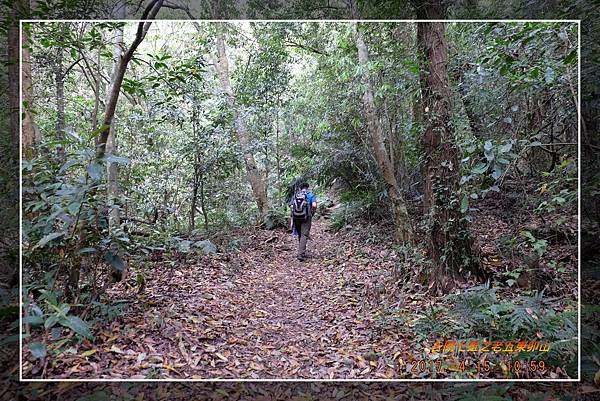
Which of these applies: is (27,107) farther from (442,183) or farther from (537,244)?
(537,244)

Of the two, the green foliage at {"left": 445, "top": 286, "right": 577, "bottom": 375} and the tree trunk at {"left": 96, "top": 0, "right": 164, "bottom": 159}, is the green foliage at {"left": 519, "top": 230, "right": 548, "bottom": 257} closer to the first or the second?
the green foliage at {"left": 445, "top": 286, "right": 577, "bottom": 375}

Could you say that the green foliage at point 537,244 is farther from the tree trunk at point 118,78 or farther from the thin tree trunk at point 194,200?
the tree trunk at point 118,78

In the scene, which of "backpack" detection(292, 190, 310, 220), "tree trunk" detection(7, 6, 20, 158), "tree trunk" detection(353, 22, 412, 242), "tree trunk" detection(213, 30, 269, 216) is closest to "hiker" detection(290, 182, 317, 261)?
"backpack" detection(292, 190, 310, 220)

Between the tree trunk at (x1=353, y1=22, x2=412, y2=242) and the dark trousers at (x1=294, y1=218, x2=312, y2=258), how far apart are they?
59 cm

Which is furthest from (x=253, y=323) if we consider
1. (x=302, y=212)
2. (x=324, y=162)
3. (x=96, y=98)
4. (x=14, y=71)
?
(x=14, y=71)

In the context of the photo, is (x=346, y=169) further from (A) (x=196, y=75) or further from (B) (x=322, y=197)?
(A) (x=196, y=75)

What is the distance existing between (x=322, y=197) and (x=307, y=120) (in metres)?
0.53

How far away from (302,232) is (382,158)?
78 cm

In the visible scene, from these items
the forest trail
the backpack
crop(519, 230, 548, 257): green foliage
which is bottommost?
the forest trail

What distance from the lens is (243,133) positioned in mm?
2721

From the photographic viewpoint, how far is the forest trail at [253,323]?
2000 mm

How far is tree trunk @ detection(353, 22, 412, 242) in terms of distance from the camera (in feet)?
7.83

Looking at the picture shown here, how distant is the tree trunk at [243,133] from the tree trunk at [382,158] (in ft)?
2.91

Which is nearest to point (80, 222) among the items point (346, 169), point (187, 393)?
point (187, 393)
